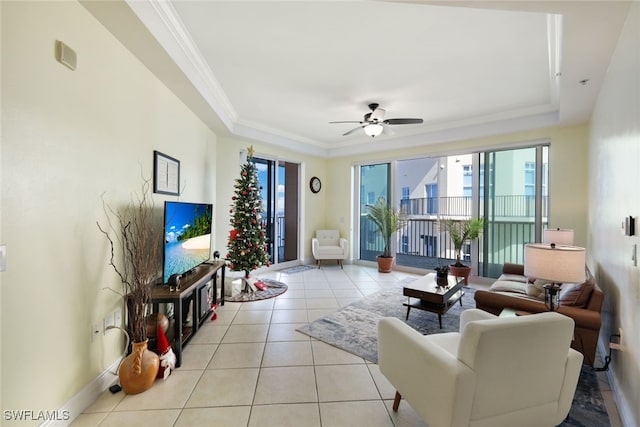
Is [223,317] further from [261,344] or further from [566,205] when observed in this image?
[566,205]

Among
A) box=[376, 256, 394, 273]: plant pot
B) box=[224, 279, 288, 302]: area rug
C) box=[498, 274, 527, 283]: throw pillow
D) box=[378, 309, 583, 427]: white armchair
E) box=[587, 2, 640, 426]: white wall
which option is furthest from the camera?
box=[376, 256, 394, 273]: plant pot

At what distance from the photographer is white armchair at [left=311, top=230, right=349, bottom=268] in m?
6.24

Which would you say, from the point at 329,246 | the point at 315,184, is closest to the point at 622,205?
the point at 329,246

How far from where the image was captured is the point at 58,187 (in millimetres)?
1658

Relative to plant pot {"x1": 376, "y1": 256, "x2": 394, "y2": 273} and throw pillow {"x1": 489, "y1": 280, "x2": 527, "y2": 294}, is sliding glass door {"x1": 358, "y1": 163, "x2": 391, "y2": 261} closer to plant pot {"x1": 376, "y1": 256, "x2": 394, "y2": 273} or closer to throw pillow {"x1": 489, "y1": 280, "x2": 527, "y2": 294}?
plant pot {"x1": 376, "y1": 256, "x2": 394, "y2": 273}

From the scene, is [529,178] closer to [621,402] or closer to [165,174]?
[621,402]

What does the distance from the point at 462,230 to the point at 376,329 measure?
9.49 feet

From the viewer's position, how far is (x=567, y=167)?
4172mm

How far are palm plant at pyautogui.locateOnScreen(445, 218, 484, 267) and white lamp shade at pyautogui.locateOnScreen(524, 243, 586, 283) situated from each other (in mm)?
3057

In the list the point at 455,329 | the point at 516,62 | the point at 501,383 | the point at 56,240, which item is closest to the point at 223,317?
the point at 56,240

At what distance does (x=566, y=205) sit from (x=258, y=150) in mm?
5266

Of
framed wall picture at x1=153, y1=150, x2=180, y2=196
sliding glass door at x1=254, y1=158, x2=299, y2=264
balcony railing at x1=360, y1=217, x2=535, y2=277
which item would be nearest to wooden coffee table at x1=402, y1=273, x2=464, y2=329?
balcony railing at x1=360, y1=217, x2=535, y2=277

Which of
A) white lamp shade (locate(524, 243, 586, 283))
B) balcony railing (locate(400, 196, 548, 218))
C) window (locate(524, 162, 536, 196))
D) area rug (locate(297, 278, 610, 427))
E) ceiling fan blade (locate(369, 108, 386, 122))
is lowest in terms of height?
area rug (locate(297, 278, 610, 427))

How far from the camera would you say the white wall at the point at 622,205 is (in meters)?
1.62
